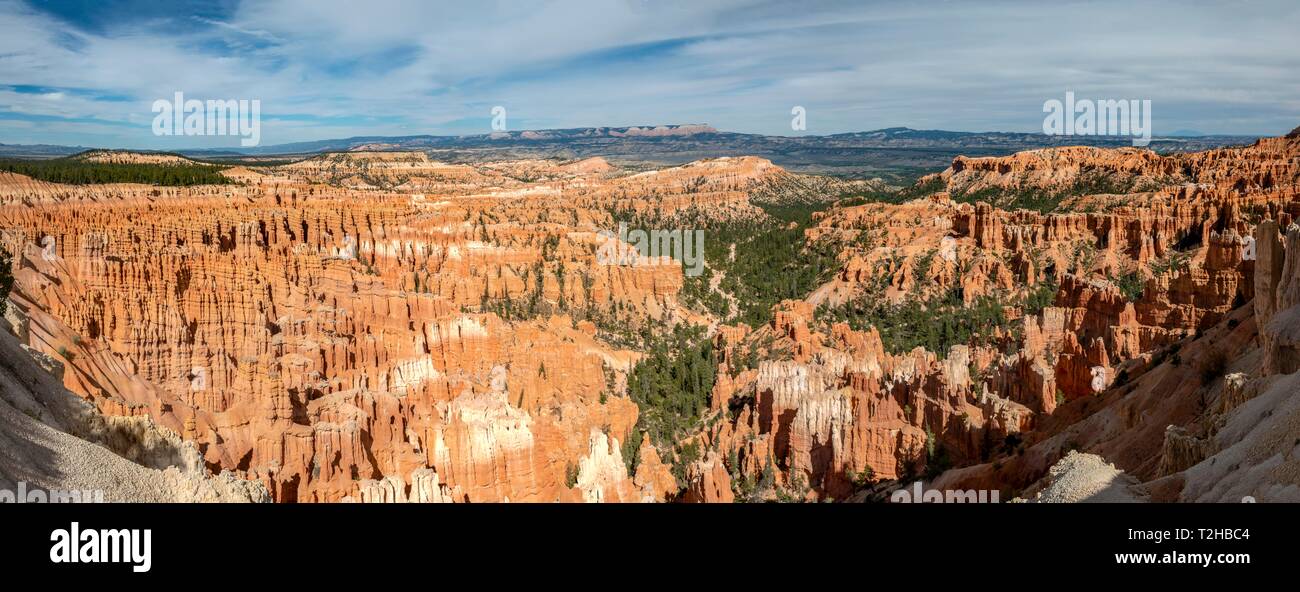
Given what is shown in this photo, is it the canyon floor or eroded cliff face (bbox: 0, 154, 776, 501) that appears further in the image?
eroded cliff face (bbox: 0, 154, 776, 501)

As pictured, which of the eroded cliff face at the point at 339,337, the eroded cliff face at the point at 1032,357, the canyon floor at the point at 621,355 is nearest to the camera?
the canyon floor at the point at 621,355

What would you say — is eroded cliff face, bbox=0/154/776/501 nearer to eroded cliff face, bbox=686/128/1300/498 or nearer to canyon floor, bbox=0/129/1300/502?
canyon floor, bbox=0/129/1300/502

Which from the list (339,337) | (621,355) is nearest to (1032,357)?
(621,355)

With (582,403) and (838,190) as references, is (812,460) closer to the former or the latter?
(582,403)

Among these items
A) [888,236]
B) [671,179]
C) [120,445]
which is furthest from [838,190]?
[120,445]

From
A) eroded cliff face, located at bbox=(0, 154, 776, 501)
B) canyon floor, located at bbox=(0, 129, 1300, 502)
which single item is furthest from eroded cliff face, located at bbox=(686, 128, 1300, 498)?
eroded cliff face, located at bbox=(0, 154, 776, 501)

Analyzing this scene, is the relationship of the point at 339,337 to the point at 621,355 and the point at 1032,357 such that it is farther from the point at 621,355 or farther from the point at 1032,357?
the point at 1032,357

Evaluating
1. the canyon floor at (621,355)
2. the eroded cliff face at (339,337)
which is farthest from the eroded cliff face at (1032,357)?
the eroded cliff face at (339,337)

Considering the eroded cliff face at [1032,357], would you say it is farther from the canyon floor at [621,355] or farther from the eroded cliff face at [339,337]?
the eroded cliff face at [339,337]
